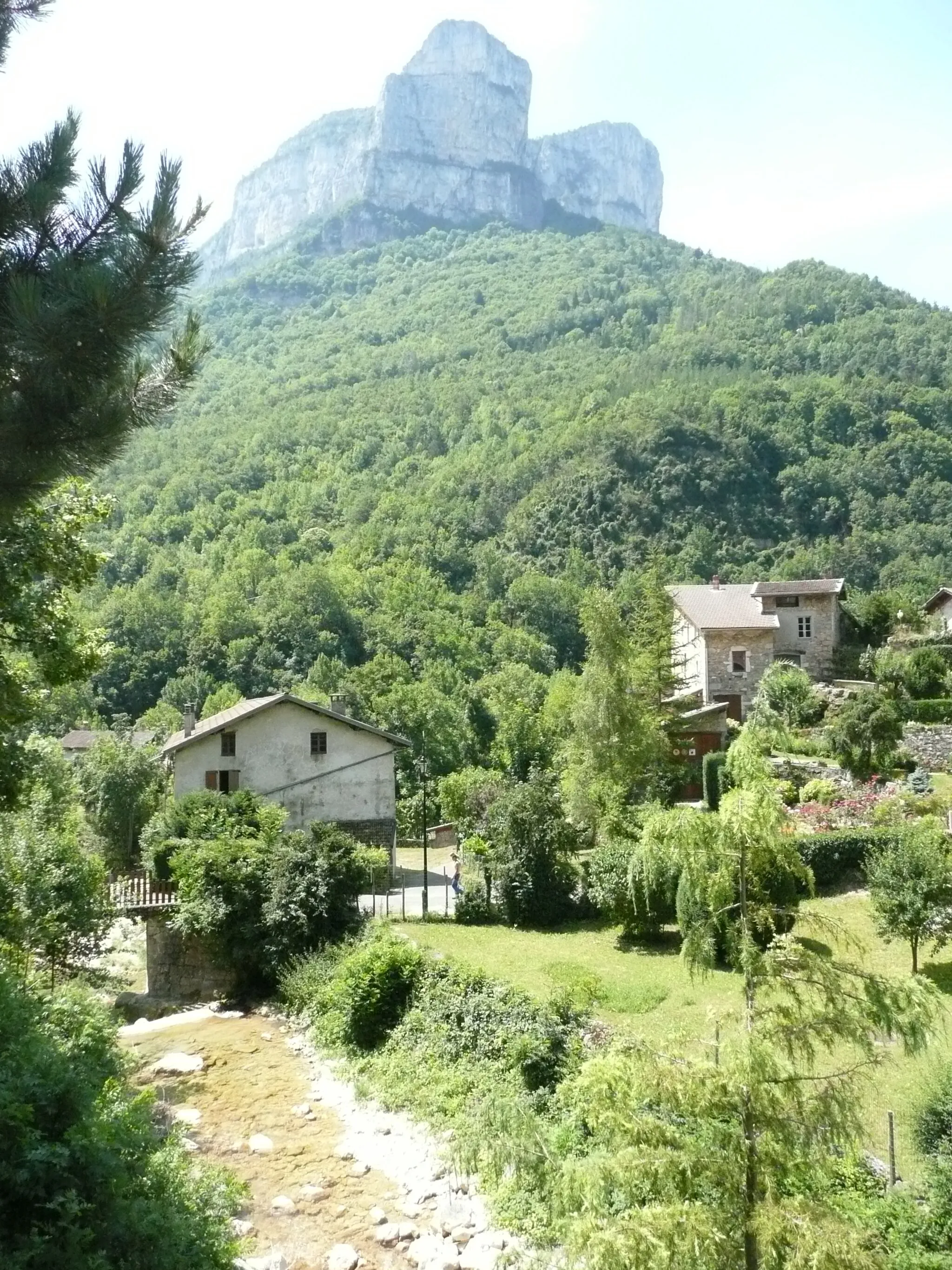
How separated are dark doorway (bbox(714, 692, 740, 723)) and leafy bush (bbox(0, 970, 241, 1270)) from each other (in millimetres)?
36090

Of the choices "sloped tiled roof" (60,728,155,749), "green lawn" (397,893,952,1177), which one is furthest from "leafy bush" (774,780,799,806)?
"sloped tiled roof" (60,728,155,749)

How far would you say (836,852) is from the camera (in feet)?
70.9

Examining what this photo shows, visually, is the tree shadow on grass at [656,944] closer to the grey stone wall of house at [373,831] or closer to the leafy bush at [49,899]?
the leafy bush at [49,899]

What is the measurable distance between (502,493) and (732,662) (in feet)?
175

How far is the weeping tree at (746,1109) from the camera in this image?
583cm

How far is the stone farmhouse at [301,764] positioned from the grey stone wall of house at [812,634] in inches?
878

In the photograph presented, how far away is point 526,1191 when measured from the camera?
37.7 feet

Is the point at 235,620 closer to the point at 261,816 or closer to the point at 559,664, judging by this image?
the point at 559,664

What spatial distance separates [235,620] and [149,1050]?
5637 centimetres

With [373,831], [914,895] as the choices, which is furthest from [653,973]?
[373,831]

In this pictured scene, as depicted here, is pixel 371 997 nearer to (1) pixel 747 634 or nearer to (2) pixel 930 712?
(2) pixel 930 712

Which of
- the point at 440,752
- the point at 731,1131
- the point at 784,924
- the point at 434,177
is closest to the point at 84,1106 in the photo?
the point at 731,1131

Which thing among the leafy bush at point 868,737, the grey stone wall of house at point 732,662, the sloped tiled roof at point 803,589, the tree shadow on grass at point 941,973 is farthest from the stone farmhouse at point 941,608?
the tree shadow on grass at point 941,973

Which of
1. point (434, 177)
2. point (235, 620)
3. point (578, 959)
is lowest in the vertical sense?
point (578, 959)
